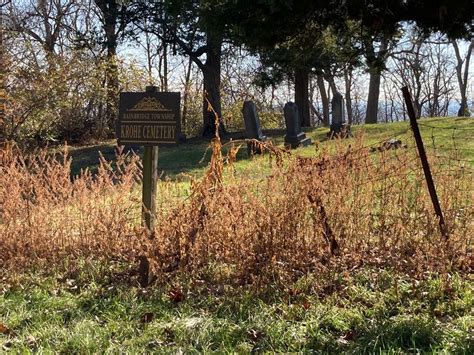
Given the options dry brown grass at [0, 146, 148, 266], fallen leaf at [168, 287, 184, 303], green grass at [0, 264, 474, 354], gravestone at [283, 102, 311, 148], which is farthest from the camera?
gravestone at [283, 102, 311, 148]

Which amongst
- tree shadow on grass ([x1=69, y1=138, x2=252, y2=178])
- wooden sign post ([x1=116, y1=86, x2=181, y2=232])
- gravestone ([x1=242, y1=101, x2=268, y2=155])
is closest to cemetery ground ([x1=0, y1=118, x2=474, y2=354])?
wooden sign post ([x1=116, y1=86, x2=181, y2=232])

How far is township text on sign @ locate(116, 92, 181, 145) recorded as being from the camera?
4949mm

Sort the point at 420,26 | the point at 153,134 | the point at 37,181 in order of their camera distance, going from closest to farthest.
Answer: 1. the point at 153,134
2. the point at 37,181
3. the point at 420,26

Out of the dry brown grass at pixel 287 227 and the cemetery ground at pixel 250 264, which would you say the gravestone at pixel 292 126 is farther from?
the dry brown grass at pixel 287 227

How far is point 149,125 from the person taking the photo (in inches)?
196

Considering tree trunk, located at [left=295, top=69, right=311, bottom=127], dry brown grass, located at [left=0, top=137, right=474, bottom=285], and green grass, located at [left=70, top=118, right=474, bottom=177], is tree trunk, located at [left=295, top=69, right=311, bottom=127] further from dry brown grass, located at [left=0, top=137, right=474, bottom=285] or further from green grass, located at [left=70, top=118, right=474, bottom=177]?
dry brown grass, located at [left=0, top=137, right=474, bottom=285]

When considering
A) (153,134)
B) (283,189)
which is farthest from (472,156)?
(153,134)

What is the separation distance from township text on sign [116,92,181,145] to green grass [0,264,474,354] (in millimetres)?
1377

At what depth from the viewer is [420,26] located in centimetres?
658

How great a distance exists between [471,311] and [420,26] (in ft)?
12.7

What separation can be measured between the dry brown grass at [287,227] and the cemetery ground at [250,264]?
14 mm

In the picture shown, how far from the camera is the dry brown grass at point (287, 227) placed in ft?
16.3

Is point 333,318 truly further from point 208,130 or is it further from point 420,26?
point 208,130

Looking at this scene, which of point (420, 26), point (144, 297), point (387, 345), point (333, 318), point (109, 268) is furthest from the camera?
point (420, 26)
